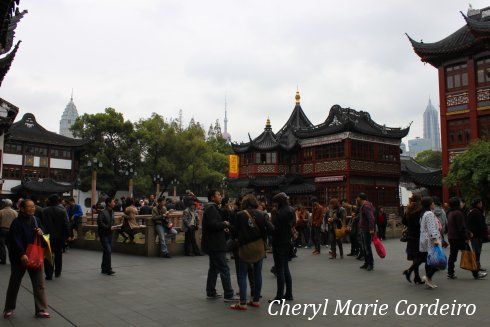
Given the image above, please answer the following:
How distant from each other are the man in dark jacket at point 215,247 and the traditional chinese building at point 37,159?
35303mm

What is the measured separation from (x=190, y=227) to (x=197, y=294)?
236 inches

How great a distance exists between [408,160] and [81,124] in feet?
111

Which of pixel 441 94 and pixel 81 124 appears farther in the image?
pixel 81 124

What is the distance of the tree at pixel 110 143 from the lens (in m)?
42.0

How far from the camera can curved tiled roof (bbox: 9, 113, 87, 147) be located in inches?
1671

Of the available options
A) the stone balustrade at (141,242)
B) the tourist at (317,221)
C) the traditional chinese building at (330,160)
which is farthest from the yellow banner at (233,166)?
the tourist at (317,221)

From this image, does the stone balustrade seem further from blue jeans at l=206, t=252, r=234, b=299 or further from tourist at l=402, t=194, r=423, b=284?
tourist at l=402, t=194, r=423, b=284

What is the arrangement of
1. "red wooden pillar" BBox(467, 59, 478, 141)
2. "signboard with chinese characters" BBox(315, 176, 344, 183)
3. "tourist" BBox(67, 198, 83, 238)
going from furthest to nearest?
"signboard with chinese characters" BBox(315, 176, 344, 183), "red wooden pillar" BBox(467, 59, 478, 141), "tourist" BBox(67, 198, 83, 238)

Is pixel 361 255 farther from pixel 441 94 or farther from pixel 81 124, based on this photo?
pixel 81 124

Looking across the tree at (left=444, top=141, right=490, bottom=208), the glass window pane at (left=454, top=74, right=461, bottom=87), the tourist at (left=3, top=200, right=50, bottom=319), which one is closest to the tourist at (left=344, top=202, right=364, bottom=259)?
the tree at (left=444, top=141, right=490, bottom=208)

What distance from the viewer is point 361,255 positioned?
12.6m

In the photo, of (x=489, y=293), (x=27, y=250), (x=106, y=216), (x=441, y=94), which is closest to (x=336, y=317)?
(x=489, y=293)

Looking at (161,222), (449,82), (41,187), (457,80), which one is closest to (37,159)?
(41,187)

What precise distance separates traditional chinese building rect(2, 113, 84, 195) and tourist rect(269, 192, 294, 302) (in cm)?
3608
